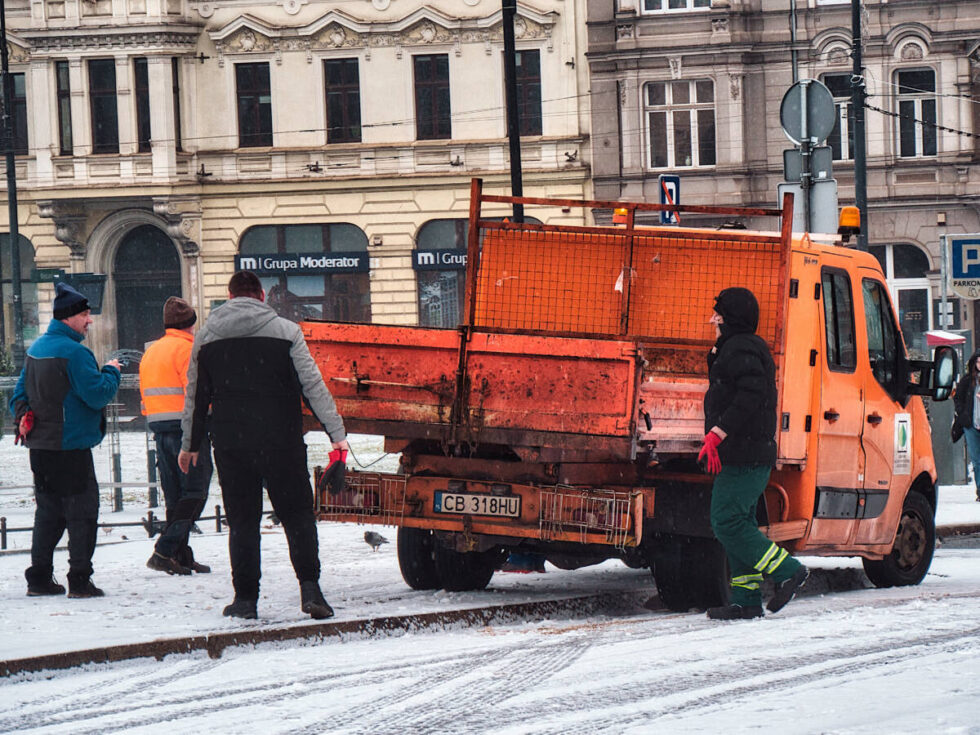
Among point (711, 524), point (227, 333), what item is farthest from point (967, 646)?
point (227, 333)

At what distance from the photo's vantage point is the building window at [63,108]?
36594 mm

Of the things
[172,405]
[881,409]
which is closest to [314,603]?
[172,405]

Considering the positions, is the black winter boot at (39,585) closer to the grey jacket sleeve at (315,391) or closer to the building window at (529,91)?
the grey jacket sleeve at (315,391)

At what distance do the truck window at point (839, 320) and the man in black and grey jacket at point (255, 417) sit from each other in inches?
117

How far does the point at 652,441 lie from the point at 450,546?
1.45 metres

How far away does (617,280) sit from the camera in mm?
9250

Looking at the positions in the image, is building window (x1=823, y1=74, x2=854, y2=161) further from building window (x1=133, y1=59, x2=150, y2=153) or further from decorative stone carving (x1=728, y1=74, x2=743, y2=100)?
building window (x1=133, y1=59, x2=150, y2=153)

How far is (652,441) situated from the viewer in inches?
334

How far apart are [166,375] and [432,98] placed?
2577cm

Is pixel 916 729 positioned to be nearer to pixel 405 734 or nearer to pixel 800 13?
Result: pixel 405 734

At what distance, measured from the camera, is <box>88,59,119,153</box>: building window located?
36375mm

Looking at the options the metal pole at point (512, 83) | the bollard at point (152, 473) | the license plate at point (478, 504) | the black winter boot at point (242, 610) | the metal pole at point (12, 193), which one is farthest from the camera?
the metal pole at point (12, 193)

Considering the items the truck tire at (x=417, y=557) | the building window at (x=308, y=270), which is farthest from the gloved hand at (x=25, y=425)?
the building window at (x=308, y=270)

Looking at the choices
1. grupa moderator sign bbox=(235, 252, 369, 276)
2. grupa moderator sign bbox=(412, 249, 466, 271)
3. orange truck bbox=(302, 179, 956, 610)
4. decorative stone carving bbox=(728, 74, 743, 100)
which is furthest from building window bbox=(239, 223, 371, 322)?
orange truck bbox=(302, 179, 956, 610)
